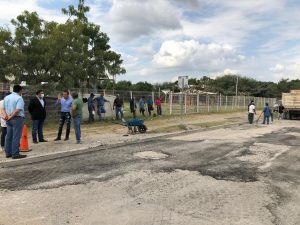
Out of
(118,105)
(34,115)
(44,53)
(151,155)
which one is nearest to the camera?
(151,155)

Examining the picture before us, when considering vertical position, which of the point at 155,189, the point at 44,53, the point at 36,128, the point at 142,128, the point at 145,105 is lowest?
the point at 155,189

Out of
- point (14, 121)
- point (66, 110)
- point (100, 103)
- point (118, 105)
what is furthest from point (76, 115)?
point (118, 105)

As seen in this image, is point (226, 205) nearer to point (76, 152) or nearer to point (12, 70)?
point (76, 152)

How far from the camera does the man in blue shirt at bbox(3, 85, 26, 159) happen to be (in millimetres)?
10695

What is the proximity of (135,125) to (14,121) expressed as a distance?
24.6 feet

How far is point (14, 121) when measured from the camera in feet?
35.1

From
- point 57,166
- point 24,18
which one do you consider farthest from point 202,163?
point 24,18

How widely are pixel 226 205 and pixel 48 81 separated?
17.2 m

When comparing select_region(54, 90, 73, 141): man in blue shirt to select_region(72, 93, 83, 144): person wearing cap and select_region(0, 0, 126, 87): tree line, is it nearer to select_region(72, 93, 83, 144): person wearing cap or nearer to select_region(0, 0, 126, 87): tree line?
select_region(72, 93, 83, 144): person wearing cap

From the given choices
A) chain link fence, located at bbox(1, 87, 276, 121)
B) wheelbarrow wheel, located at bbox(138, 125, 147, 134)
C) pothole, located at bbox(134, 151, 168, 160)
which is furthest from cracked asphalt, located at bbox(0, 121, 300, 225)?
chain link fence, located at bbox(1, 87, 276, 121)

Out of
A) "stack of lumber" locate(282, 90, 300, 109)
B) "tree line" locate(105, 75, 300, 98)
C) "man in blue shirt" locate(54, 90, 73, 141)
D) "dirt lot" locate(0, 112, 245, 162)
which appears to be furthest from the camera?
"tree line" locate(105, 75, 300, 98)

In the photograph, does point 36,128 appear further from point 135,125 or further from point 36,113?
point 135,125

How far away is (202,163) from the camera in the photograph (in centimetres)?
1056

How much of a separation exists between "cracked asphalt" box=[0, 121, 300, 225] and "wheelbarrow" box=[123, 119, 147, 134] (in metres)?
5.12
